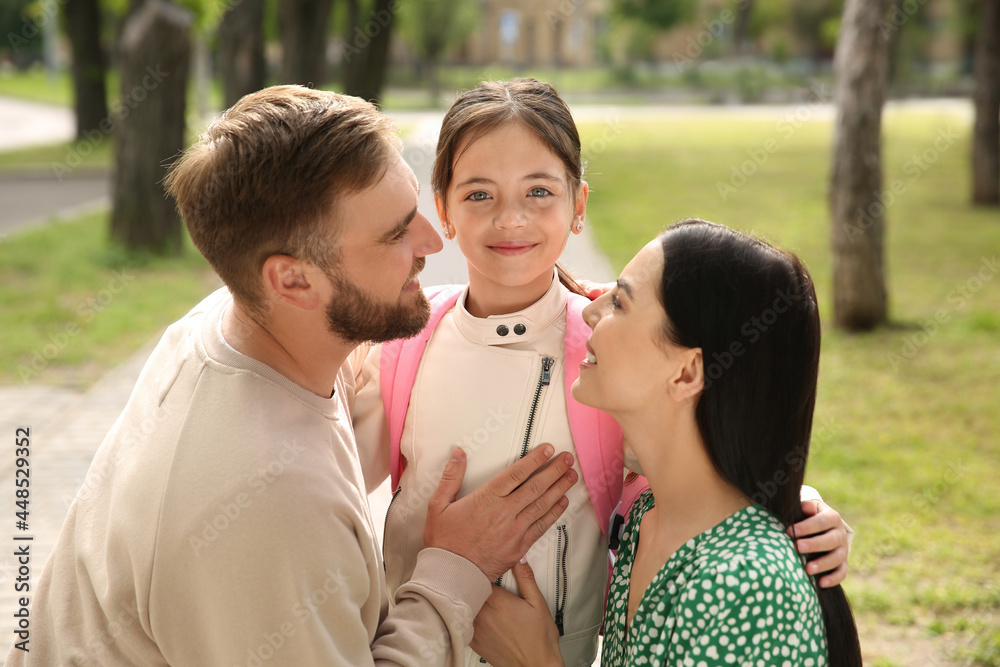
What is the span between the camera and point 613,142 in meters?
23.2

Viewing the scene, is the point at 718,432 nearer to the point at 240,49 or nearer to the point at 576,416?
the point at 576,416

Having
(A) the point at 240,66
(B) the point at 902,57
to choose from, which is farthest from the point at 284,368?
(B) the point at 902,57

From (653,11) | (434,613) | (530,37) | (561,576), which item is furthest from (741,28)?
(434,613)

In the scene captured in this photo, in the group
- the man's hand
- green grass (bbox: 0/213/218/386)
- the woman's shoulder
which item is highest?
the woman's shoulder

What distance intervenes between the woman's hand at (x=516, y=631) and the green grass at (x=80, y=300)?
18.6ft

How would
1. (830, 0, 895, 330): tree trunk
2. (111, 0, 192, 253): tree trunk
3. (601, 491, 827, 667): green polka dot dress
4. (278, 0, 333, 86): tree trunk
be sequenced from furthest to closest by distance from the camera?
(278, 0, 333, 86): tree trunk, (111, 0, 192, 253): tree trunk, (830, 0, 895, 330): tree trunk, (601, 491, 827, 667): green polka dot dress

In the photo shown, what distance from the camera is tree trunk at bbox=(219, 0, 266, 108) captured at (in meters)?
12.3

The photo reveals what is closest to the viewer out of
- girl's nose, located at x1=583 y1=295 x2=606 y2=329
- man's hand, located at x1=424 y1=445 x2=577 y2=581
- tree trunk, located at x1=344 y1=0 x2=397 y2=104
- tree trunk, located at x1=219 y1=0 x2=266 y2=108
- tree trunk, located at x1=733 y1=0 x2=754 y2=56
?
girl's nose, located at x1=583 y1=295 x2=606 y2=329

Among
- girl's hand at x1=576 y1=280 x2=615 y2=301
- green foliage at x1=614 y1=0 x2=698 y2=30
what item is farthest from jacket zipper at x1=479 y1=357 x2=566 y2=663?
green foliage at x1=614 y1=0 x2=698 y2=30

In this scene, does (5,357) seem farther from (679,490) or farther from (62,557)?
(679,490)

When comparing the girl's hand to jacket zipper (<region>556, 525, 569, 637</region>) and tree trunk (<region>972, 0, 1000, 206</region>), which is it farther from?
tree trunk (<region>972, 0, 1000, 206</region>)

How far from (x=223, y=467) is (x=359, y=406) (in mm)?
737

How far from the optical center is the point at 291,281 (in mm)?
Answer: 2053

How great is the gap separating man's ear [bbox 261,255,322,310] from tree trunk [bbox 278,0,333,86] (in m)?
11.5
